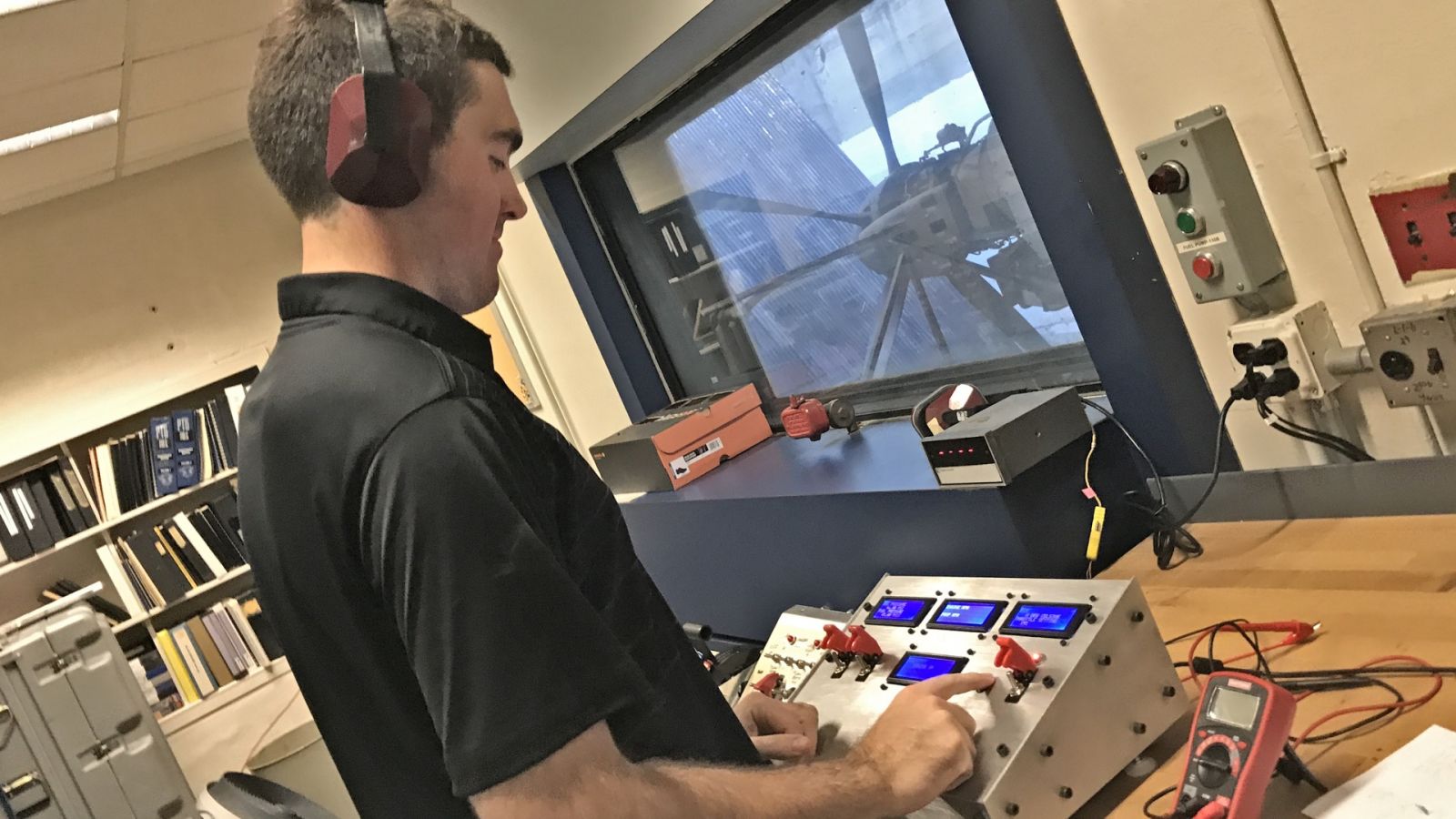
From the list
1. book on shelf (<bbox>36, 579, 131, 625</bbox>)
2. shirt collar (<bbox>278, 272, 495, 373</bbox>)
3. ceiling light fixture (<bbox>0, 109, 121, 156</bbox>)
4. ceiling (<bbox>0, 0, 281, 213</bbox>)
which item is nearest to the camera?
shirt collar (<bbox>278, 272, 495, 373</bbox>)

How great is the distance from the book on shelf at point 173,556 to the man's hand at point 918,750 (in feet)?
12.0

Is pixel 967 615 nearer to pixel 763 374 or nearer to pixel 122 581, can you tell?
pixel 763 374

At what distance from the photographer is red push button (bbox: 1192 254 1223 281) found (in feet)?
4.60

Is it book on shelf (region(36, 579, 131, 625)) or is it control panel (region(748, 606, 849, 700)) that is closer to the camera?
control panel (region(748, 606, 849, 700))

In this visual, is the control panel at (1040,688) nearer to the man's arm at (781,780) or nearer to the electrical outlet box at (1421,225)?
the man's arm at (781,780)

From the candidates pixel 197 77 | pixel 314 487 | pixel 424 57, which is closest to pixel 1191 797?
pixel 314 487

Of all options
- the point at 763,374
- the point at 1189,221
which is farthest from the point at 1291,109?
the point at 763,374

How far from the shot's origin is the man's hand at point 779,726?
112cm

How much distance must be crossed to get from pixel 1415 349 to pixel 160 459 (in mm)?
4048

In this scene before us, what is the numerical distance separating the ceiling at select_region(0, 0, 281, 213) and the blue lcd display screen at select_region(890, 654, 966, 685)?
195cm

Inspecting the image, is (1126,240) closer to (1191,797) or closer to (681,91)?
(1191,797)

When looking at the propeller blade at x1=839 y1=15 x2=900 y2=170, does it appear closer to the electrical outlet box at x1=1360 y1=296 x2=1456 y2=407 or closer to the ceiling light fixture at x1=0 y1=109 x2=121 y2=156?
the electrical outlet box at x1=1360 y1=296 x2=1456 y2=407

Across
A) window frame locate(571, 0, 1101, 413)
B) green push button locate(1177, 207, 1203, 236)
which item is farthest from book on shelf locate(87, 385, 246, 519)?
green push button locate(1177, 207, 1203, 236)

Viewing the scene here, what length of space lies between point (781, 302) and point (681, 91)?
0.57 metres
